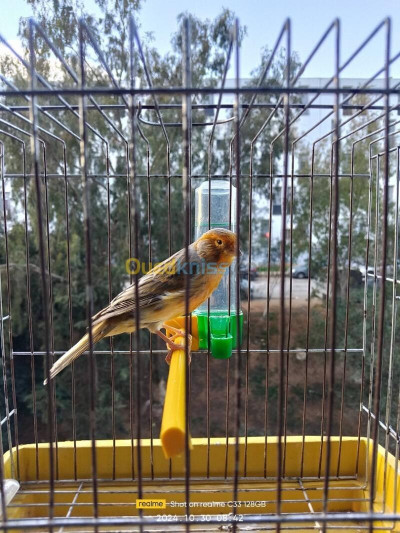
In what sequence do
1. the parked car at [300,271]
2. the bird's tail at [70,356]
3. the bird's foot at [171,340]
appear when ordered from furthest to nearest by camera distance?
the parked car at [300,271] < the bird's foot at [171,340] < the bird's tail at [70,356]

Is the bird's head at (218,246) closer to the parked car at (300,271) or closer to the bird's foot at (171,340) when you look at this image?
the bird's foot at (171,340)

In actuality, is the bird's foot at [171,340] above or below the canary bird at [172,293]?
below

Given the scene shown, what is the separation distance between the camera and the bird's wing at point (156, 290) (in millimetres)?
1575

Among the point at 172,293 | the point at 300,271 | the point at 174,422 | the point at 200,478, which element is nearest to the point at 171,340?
the point at 172,293

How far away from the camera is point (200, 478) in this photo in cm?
169

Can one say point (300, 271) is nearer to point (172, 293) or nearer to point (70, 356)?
point (172, 293)

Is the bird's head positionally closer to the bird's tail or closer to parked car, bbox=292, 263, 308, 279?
the bird's tail

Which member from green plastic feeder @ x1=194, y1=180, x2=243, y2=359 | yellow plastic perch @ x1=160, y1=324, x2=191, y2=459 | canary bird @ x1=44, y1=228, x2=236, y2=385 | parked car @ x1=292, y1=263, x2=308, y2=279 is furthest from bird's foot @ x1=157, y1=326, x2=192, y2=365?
parked car @ x1=292, y1=263, x2=308, y2=279

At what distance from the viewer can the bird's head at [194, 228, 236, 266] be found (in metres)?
1.55

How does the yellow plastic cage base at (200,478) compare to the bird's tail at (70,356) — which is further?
the yellow plastic cage base at (200,478)

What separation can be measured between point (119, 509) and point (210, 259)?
3.88 feet

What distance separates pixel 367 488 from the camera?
164 cm

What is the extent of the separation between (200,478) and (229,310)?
2.70ft

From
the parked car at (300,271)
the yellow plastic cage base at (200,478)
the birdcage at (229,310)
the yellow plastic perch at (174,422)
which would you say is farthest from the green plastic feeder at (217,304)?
the parked car at (300,271)
